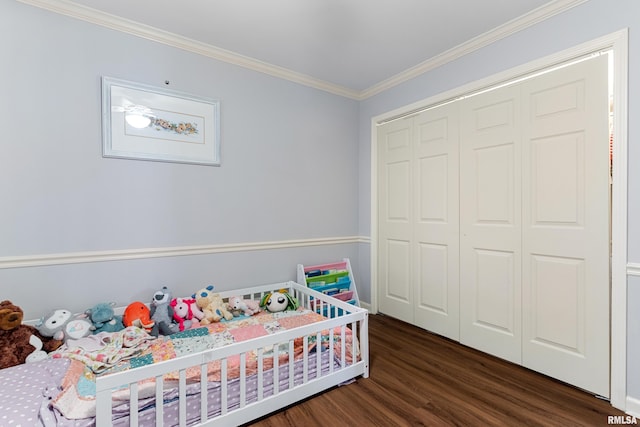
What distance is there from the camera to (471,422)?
1.53 m

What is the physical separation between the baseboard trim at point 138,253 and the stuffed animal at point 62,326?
0.31m

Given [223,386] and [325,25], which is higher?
[325,25]

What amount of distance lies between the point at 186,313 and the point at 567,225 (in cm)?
252

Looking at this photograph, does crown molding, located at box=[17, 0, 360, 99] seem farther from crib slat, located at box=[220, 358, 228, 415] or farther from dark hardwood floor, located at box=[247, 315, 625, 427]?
dark hardwood floor, located at box=[247, 315, 625, 427]

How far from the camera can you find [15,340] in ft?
5.21

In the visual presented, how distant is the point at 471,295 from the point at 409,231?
0.76m

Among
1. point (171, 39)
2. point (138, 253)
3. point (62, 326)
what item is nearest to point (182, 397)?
point (62, 326)

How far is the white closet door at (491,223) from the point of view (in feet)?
6.79

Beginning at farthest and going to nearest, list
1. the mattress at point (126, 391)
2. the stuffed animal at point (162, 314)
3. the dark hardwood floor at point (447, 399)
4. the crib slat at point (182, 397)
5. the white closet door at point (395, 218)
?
the white closet door at point (395, 218) < the stuffed animal at point (162, 314) < the dark hardwood floor at point (447, 399) < the crib slat at point (182, 397) < the mattress at point (126, 391)

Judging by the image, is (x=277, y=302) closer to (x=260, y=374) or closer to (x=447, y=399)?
(x=260, y=374)

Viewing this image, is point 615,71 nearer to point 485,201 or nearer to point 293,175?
point 485,201

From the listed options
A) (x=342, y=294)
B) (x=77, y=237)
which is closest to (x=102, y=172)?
(x=77, y=237)

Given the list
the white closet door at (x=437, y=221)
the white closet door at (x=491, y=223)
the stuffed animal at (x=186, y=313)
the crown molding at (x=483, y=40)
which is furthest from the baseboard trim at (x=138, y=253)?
the crown molding at (x=483, y=40)

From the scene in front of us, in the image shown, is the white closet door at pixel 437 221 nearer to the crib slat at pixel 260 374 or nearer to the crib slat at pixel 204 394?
the crib slat at pixel 260 374
